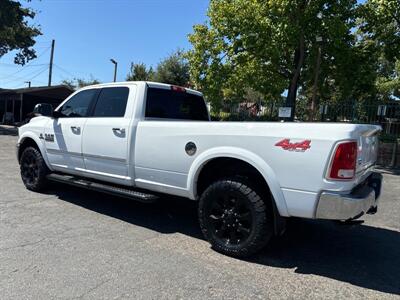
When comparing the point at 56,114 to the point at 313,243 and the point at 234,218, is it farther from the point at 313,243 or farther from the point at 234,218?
the point at 313,243

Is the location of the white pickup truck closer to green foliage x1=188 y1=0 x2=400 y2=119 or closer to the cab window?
the cab window

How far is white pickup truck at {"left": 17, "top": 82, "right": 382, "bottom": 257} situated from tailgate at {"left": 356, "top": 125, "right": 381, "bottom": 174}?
0.01 meters

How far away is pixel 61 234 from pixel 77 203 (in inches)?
65.2

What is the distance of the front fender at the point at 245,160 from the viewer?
4074mm

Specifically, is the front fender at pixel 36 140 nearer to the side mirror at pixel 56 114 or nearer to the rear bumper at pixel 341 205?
the side mirror at pixel 56 114

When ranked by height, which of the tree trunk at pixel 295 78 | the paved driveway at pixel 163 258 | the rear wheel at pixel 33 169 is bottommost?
the paved driveway at pixel 163 258

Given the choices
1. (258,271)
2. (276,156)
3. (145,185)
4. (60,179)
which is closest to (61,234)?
(145,185)

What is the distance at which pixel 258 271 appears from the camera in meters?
4.16

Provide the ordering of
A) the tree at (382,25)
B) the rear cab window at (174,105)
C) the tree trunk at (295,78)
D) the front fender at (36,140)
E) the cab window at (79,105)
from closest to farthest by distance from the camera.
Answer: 1. the rear cab window at (174,105)
2. the cab window at (79,105)
3. the front fender at (36,140)
4. the tree at (382,25)
5. the tree trunk at (295,78)

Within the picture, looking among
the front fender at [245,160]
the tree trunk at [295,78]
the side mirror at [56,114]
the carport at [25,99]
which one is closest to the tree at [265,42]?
the tree trunk at [295,78]

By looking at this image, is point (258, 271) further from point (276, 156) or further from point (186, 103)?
point (186, 103)

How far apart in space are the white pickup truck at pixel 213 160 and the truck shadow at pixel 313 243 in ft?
1.57

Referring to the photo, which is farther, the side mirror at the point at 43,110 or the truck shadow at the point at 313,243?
the side mirror at the point at 43,110

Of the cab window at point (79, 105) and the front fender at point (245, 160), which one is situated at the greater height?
the cab window at point (79, 105)
